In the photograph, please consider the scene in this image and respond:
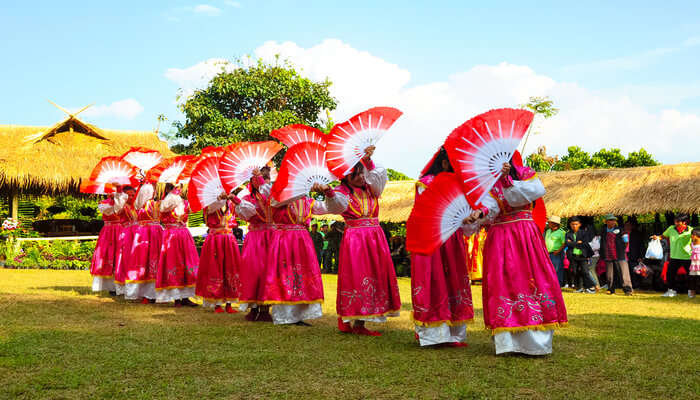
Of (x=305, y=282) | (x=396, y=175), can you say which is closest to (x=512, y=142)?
(x=305, y=282)

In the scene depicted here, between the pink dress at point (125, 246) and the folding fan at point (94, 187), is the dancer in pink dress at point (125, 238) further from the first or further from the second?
the folding fan at point (94, 187)

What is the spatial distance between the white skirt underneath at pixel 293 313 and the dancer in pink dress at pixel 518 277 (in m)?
2.55

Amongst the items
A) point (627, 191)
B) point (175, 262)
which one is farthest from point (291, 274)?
point (627, 191)

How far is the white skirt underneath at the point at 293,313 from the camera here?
7086mm

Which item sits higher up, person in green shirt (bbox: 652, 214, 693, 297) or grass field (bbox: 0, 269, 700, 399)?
person in green shirt (bbox: 652, 214, 693, 297)

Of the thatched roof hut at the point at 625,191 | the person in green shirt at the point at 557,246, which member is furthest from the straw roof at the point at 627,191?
the person in green shirt at the point at 557,246

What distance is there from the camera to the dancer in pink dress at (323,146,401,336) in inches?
243

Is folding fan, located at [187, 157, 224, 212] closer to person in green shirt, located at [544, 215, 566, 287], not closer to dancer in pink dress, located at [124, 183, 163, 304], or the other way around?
dancer in pink dress, located at [124, 183, 163, 304]

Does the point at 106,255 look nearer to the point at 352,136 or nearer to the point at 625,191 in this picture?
the point at 352,136

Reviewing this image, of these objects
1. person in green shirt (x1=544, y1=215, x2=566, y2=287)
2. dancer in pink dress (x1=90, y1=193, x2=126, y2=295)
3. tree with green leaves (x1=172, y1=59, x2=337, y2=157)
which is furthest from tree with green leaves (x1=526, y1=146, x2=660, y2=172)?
dancer in pink dress (x1=90, y1=193, x2=126, y2=295)

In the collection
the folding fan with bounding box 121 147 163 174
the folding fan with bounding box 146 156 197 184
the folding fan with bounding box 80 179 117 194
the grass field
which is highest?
the folding fan with bounding box 121 147 163 174

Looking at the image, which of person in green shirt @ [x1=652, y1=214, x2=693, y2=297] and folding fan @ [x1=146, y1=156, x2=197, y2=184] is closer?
folding fan @ [x1=146, y1=156, x2=197, y2=184]

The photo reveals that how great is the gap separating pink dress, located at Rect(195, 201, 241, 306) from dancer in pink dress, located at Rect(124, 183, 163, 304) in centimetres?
157

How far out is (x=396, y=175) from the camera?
39219mm
